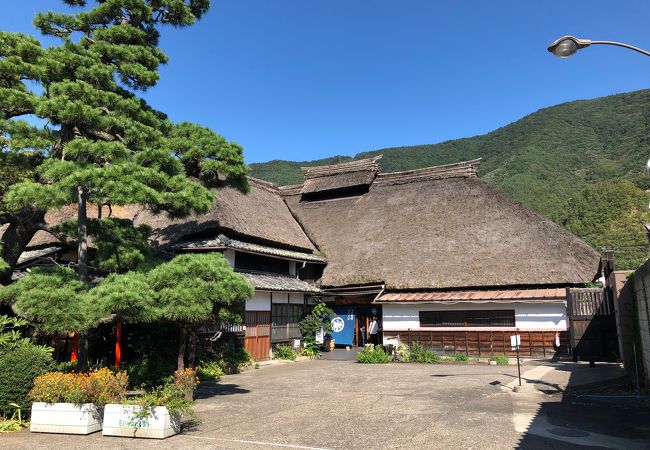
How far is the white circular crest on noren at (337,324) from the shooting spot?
2512 cm

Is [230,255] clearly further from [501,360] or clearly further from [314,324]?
[501,360]

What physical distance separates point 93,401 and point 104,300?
1784 mm

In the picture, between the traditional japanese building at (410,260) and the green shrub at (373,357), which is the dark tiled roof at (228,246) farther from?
the green shrub at (373,357)

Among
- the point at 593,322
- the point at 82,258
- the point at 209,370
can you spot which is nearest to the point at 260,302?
the point at 209,370

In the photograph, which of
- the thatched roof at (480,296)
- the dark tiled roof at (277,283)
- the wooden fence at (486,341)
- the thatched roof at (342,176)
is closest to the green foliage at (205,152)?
the dark tiled roof at (277,283)

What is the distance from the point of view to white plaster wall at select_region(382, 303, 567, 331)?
62.9ft

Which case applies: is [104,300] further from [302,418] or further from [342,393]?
[342,393]

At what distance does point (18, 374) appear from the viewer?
28.5 feet

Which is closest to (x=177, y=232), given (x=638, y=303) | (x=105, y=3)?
(x=105, y=3)

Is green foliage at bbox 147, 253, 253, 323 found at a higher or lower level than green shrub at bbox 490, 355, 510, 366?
higher

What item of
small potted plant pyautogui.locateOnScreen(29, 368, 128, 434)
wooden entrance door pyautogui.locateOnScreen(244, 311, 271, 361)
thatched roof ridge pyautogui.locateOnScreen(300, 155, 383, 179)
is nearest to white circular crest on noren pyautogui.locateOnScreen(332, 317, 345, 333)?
wooden entrance door pyautogui.locateOnScreen(244, 311, 271, 361)

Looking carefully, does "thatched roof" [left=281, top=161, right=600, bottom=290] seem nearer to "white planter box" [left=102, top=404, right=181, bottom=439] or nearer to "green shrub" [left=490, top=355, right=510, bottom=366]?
"green shrub" [left=490, top=355, right=510, bottom=366]

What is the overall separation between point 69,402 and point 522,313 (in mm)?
17243

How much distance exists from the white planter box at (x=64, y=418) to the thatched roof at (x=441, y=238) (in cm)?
1581
